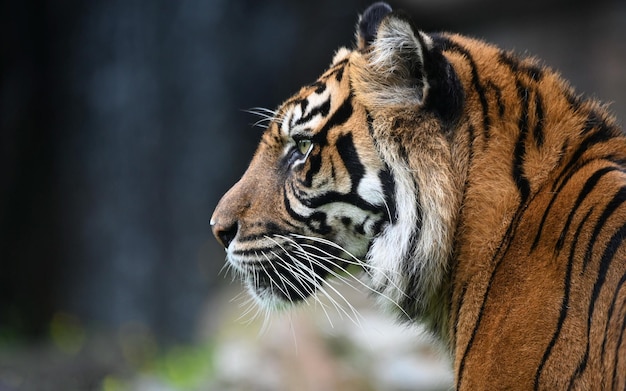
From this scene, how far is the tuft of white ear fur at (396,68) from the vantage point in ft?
9.13

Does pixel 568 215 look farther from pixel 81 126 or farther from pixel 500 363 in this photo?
pixel 81 126

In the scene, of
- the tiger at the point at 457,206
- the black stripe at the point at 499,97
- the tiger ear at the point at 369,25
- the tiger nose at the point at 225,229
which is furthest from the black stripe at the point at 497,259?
the tiger nose at the point at 225,229

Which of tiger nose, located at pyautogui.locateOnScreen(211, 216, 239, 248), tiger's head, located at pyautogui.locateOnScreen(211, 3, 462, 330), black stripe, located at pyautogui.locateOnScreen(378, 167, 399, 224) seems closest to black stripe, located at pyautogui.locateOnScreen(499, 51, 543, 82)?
tiger's head, located at pyautogui.locateOnScreen(211, 3, 462, 330)

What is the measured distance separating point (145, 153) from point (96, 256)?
1.92 meters

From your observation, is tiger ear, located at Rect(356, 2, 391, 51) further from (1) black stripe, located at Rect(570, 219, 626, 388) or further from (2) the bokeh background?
(2) the bokeh background

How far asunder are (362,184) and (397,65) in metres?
0.46

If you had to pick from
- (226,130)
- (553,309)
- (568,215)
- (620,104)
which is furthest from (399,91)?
(226,130)

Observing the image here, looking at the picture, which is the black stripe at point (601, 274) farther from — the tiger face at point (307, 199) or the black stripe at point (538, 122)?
the tiger face at point (307, 199)

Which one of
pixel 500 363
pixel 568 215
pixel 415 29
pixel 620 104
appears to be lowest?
pixel 500 363

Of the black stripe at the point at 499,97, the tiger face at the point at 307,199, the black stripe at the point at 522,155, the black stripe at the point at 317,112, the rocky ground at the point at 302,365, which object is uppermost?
the black stripe at the point at 499,97

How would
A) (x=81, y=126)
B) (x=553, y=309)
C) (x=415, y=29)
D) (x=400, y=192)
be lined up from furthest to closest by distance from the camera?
(x=81, y=126) → (x=400, y=192) → (x=415, y=29) → (x=553, y=309)

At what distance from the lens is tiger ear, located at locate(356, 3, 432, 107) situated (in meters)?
2.77

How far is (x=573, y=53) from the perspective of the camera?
9672 mm

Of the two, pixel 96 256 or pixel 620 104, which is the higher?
pixel 620 104
